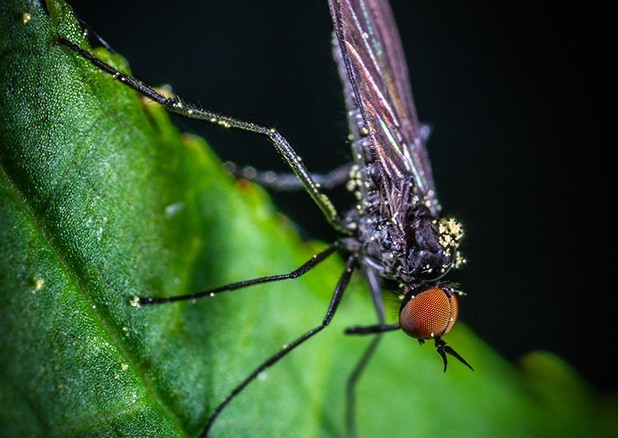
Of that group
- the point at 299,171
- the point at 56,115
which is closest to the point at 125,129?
the point at 56,115

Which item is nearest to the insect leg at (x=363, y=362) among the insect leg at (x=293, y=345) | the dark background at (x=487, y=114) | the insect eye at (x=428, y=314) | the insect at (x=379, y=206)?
the insect at (x=379, y=206)

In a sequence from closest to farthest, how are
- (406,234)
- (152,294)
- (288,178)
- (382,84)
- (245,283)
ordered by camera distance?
1. (152,294)
2. (245,283)
3. (406,234)
4. (382,84)
5. (288,178)

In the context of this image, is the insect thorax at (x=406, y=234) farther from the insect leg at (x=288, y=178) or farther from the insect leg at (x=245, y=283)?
the insect leg at (x=288, y=178)

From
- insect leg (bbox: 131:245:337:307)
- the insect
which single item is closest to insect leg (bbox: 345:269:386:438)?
the insect

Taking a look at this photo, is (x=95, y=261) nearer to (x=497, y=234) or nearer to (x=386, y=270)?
(x=386, y=270)

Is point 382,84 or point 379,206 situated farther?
point 382,84

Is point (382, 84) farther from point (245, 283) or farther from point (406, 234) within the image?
point (245, 283)

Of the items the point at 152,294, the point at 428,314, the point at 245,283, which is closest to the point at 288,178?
the point at 245,283

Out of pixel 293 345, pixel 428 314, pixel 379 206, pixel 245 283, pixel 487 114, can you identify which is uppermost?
pixel 245 283
